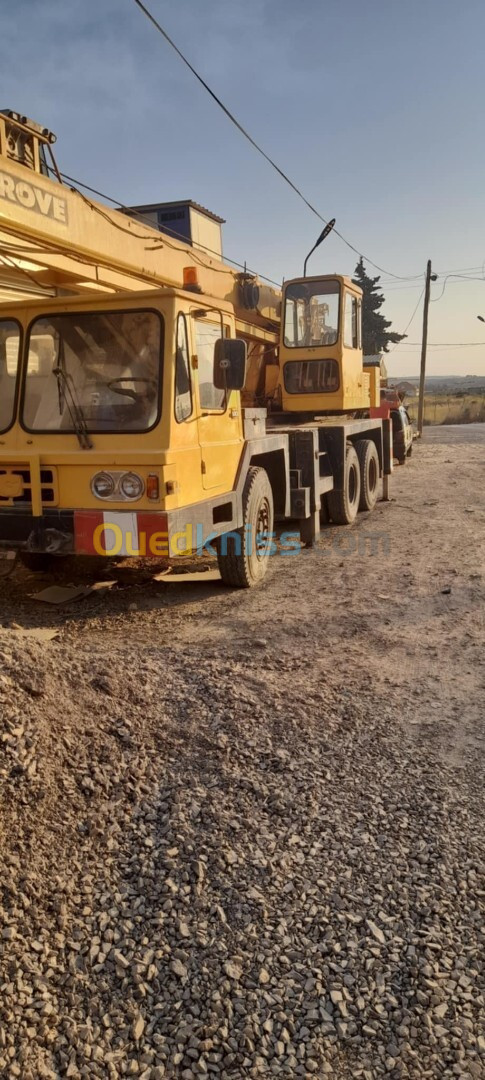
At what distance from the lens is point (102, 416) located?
5.34 metres

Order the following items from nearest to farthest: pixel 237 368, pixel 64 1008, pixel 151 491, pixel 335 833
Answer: pixel 64 1008 → pixel 335 833 → pixel 151 491 → pixel 237 368

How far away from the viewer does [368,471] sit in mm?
11703

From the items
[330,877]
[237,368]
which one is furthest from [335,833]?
[237,368]

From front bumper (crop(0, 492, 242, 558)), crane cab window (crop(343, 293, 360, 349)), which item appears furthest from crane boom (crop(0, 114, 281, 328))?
crane cab window (crop(343, 293, 360, 349))

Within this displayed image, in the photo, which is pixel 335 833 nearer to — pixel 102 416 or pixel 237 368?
pixel 102 416

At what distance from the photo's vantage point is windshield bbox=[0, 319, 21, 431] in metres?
5.65

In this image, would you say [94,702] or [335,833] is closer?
[335,833]

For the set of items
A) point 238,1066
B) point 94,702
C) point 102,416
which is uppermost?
point 102,416

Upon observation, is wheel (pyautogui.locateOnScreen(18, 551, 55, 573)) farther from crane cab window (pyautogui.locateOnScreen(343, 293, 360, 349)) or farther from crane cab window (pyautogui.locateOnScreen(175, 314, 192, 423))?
crane cab window (pyautogui.locateOnScreen(343, 293, 360, 349))

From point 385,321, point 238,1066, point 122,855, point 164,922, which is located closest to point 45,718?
point 122,855

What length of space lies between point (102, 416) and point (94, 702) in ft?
7.64

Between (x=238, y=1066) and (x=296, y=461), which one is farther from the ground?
(x=296, y=461)

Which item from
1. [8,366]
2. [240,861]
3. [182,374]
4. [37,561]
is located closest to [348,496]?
[37,561]

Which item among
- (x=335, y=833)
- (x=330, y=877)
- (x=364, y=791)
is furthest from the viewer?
(x=364, y=791)
